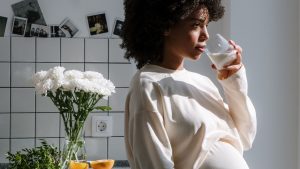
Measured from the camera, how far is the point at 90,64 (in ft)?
7.01

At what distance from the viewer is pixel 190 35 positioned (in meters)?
1.07

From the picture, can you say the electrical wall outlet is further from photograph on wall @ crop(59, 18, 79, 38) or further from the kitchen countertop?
photograph on wall @ crop(59, 18, 79, 38)

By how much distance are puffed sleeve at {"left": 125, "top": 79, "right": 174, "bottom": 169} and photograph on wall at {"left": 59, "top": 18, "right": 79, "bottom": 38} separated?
1158 millimetres

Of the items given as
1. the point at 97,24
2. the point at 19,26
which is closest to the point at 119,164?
the point at 97,24

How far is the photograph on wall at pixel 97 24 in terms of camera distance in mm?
2135

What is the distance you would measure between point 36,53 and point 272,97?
961mm

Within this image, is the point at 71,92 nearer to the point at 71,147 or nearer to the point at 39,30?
the point at 71,147

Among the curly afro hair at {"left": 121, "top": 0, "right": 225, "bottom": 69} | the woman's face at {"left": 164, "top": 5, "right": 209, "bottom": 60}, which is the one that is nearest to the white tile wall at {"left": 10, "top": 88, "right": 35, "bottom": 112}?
the curly afro hair at {"left": 121, "top": 0, "right": 225, "bottom": 69}

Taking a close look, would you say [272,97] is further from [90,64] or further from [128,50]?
[128,50]

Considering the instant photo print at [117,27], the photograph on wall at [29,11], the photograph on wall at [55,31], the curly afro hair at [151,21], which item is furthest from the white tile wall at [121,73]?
the curly afro hair at [151,21]

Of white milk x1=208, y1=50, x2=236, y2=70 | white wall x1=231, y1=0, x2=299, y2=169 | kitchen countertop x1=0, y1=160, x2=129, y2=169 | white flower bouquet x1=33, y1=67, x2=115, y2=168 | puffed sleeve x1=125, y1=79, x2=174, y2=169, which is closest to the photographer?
puffed sleeve x1=125, y1=79, x2=174, y2=169

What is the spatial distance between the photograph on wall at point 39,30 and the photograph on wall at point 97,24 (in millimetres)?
179

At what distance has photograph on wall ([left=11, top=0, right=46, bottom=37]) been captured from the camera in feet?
6.90

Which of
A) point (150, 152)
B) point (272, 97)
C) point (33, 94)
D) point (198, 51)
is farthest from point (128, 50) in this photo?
point (33, 94)
